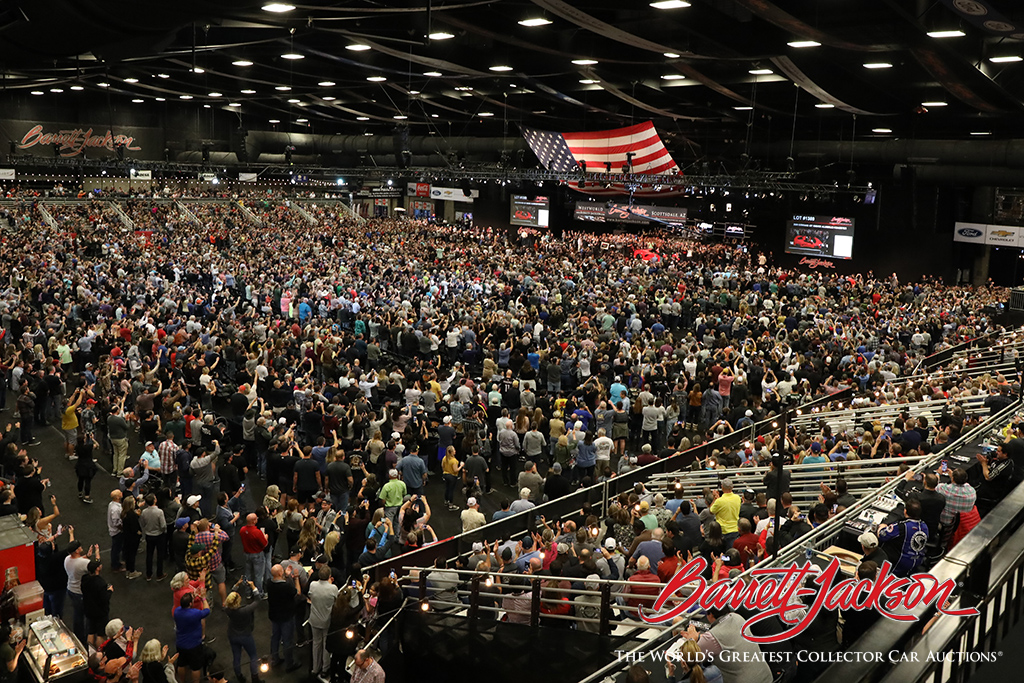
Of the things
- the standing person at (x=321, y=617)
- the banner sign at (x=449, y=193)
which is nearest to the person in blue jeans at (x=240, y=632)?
the standing person at (x=321, y=617)

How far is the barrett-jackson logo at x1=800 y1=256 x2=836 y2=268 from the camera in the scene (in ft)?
99.3

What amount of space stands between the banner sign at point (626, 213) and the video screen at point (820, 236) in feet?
15.5

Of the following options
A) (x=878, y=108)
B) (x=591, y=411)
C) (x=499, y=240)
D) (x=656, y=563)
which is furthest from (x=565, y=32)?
(x=499, y=240)

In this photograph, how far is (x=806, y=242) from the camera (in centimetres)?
3080

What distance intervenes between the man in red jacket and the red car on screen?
86.9 feet

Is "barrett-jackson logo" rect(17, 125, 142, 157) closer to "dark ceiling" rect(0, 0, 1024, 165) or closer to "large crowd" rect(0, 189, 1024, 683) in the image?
"dark ceiling" rect(0, 0, 1024, 165)

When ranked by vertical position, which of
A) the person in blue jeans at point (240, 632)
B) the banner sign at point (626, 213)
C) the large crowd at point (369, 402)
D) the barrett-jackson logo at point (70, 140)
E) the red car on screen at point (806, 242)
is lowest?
the person in blue jeans at point (240, 632)

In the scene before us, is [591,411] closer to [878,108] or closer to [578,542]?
[578,542]

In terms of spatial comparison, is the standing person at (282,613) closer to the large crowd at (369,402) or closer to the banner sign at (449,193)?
the large crowd at (369,402)

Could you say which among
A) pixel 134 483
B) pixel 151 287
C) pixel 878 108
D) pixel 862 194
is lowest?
pixel 134 483

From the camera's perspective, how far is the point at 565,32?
15.3 meters

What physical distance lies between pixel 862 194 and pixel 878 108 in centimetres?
481

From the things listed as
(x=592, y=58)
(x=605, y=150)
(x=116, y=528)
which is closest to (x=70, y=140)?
(x=605, y=150)

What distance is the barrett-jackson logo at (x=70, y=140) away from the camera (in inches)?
1578
